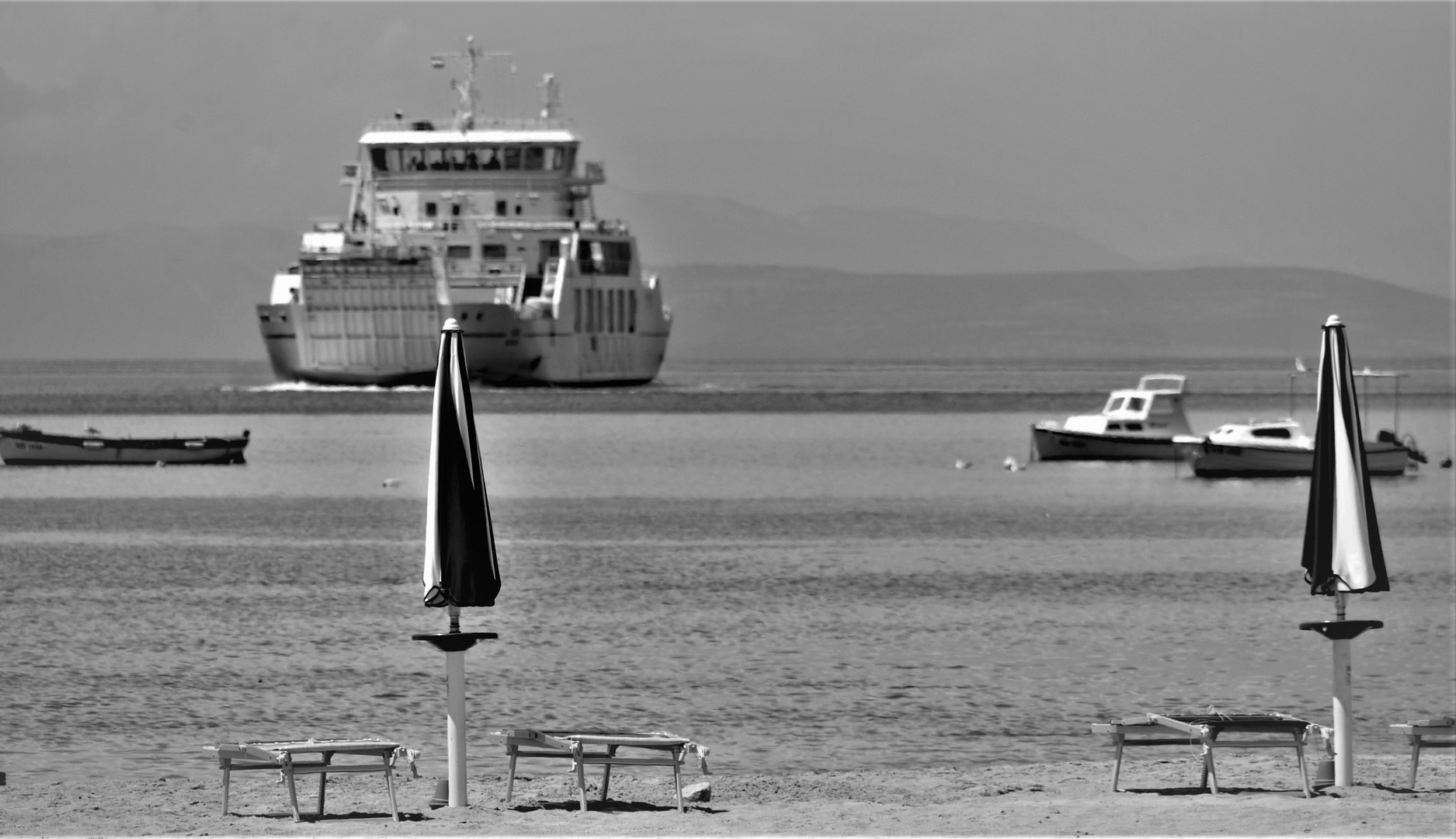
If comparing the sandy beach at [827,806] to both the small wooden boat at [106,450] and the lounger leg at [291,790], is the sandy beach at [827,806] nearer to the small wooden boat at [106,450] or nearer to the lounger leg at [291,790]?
the lounger leg at [291,790]

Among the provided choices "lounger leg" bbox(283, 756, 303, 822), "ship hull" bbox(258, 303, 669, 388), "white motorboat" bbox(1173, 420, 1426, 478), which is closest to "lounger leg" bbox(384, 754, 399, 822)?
"lounger leg" bbox(283, 756, 303, 822)

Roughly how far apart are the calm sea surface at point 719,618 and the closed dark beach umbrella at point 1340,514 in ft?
9.57

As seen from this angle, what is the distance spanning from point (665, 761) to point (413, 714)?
4955 millimetres

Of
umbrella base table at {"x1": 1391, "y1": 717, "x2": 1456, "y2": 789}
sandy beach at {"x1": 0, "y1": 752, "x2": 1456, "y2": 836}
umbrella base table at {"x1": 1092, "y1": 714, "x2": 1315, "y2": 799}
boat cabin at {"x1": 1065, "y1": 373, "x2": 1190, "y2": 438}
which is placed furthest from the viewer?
boat cabin at {"x1": 1065, "y1": 373, "x2": 1190, "y2": 438}

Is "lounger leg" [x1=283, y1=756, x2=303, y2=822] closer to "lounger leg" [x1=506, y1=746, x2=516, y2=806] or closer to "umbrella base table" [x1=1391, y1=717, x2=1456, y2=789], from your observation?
"lounger leg" [x1=506, y1=746, x2=516, y2=806]

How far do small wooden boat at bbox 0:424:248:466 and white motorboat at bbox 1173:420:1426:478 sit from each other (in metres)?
23.8

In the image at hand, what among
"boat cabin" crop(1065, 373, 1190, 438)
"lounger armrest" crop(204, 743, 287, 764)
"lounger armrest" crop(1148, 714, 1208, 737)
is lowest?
"lounger armrest" crop(204, 743, 287, 764)

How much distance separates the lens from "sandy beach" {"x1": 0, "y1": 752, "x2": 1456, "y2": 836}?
11.3 m

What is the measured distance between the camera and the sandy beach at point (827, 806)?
11.3 meters

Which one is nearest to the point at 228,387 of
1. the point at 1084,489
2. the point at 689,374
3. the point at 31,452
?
the point at 689,374

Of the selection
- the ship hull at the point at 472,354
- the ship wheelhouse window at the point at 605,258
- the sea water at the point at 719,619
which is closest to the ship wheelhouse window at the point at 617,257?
the ship wheelhouse window at the point at 605,258

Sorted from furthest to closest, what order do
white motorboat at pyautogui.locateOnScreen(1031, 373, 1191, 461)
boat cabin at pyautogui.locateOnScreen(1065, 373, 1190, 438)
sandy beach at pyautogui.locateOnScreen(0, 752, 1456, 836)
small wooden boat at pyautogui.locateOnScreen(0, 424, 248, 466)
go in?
small wooden boat at pyautogui.locateOnScreen(0, 424, 248, 466)
boat cabin at pyautogui.locateOnScreen(1065, 373, 1190, 438)
white motorboat at pyautogui.locateOnScreen(1031, 373, 1191, 461)
sandy beach at pyautogui.locateOnScreen(0, 752, 1456, 836)

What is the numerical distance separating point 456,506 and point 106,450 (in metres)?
48.3

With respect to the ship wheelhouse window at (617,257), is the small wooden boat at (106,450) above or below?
below
